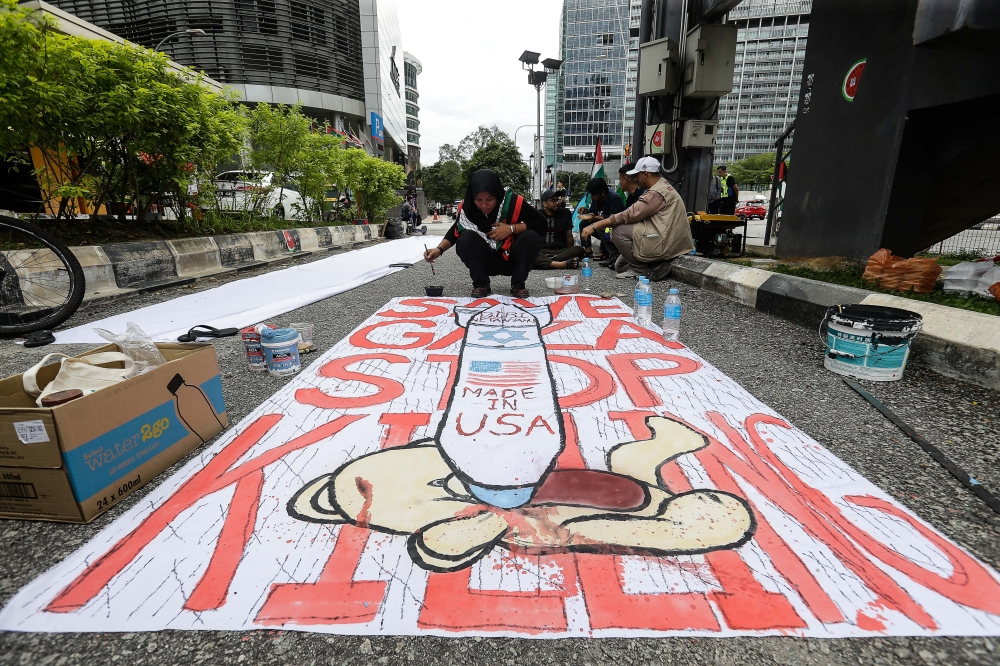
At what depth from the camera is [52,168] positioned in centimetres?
421

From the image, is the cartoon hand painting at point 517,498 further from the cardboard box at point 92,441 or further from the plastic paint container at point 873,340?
the plastic paint container at point 873,340

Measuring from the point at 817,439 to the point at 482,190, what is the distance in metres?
3.18

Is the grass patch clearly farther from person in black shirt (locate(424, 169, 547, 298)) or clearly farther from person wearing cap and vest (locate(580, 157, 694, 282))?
person in black shirt (locate(424, 169, 547, 298))

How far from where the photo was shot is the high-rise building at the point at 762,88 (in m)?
67.9

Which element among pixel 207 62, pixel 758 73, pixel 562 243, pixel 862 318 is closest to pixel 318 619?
pixel 862 318

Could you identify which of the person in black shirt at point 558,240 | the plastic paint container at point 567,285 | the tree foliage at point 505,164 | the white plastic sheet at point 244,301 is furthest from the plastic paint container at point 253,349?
the tree foliage at point 505,164

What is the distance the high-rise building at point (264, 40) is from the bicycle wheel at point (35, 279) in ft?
76.0

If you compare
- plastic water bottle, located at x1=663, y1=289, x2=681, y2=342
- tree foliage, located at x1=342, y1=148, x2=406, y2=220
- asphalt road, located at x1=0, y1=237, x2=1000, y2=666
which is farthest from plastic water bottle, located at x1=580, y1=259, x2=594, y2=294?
tree foliage, located at x1=342, y1=148, x2=406, y2=220

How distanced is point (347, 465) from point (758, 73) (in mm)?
92983

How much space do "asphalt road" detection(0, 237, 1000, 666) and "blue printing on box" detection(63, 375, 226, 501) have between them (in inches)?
4.1

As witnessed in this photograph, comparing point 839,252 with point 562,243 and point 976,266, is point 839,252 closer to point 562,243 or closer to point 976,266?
point 976,266

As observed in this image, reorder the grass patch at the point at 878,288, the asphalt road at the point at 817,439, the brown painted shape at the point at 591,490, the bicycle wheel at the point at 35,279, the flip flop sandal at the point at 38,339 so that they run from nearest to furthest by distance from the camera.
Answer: the asphalt road at the point at 817,439 < the brown painted shape at the point at 591,490 < the grass patch at the point at 878,288 < the flip flop sandal at the point at 38,339 < the bicycle wheel at the point at 35,279

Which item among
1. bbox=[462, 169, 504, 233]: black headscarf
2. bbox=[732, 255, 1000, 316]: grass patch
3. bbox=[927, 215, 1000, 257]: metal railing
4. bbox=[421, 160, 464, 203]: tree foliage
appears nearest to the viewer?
bbox=[732, 255, 1000, 316]: grass patch

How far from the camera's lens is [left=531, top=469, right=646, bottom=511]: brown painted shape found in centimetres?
141
